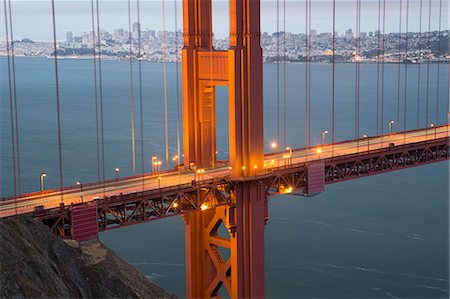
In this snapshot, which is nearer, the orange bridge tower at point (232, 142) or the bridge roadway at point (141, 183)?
the bridge roadway at point (141, 183)

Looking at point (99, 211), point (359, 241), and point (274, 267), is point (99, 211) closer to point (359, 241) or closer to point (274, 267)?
point (274, 267)

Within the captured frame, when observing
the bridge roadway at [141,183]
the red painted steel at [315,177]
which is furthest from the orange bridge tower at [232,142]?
the red painted steel at [315,177]

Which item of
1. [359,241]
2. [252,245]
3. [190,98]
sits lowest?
[359,241]

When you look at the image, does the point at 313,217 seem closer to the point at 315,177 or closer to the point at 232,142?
the point at 315,177

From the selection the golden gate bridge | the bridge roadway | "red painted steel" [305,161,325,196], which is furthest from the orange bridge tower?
"red painted steel" [305,161,325,196]

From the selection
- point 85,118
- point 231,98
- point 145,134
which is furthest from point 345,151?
point 85,118

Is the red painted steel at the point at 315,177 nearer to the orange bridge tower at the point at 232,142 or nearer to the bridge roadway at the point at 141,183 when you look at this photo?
the bridge roadway at the point at 141,183

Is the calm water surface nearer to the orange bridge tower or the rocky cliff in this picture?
the orange bridge tower
